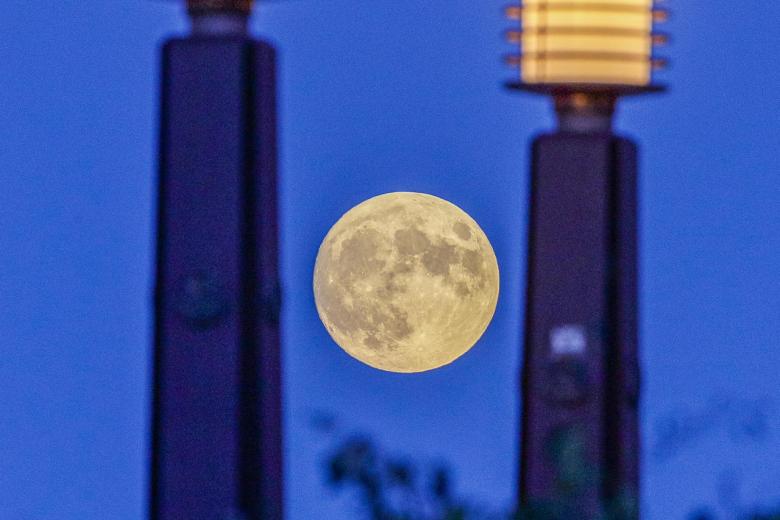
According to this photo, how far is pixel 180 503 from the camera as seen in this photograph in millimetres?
8867

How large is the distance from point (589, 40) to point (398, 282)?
108 inches

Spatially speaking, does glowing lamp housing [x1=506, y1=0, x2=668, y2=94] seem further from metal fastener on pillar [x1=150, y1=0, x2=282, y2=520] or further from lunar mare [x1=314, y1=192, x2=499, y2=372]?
lunar mare [x1=314, y1=192, x2=499, y2=372]

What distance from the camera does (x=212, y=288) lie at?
8.81 meters

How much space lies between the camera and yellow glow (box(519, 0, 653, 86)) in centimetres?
969

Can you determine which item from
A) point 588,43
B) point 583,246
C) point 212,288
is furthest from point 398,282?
point 588,43

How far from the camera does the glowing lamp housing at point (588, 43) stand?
31.8ft

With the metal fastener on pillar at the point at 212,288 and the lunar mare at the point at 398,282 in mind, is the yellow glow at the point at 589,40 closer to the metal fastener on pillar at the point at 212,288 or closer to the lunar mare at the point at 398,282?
the metal fastener on pillar at the point at 212,288

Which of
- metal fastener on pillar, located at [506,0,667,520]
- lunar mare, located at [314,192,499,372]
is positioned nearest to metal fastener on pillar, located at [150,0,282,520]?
lunar mare, located at [314,192,499,372]

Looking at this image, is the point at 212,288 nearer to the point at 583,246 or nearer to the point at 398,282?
the point at 398,282

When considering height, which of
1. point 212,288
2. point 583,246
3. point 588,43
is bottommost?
point 212,288

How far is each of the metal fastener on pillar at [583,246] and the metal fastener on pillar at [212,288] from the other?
1714 mm

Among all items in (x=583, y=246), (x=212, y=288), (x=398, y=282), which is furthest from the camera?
(x=583, y=246)

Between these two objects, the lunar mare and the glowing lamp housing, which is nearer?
the lunar mare

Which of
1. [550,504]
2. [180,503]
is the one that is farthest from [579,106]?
[550,504]
